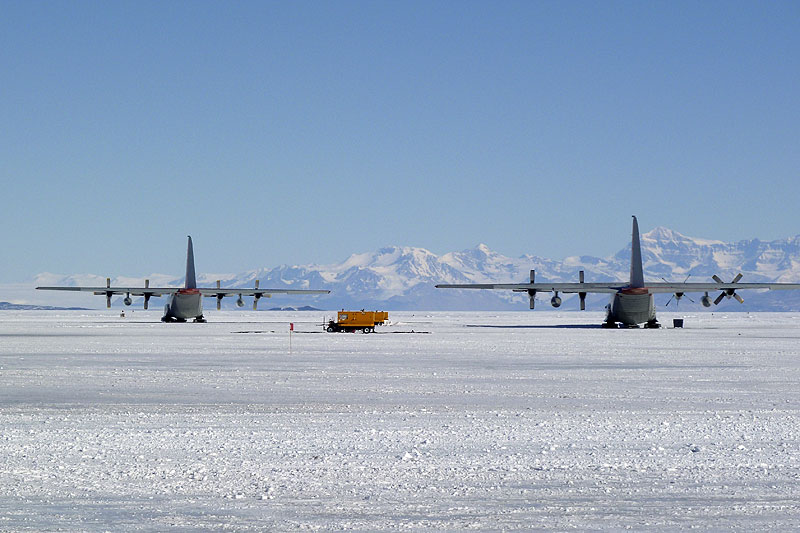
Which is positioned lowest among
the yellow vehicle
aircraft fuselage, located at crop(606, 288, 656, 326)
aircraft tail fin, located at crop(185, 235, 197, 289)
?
the yellow vehicle

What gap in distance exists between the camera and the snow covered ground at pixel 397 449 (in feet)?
29.2

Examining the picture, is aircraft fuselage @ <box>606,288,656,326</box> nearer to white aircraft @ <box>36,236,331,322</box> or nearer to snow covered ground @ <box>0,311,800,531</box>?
white aircraft @ <box>36,236,331,322</box>

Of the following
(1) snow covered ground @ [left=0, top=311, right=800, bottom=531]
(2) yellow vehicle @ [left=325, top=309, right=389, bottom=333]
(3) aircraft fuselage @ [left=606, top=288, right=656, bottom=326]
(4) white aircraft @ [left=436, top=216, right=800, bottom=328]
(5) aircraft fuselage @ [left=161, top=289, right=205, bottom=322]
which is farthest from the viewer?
(5) aircraft fuselage @ [left=161, top=289, right=205, bottom=322]

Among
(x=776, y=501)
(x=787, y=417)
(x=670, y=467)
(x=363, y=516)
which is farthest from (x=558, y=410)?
(x=363, y=516)

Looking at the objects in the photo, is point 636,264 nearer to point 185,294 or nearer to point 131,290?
point 185,294

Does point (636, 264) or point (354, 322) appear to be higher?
point (636, 264)

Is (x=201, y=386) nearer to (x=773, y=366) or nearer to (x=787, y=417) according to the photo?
(x=787, y=417)

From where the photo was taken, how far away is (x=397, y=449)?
41.9ft

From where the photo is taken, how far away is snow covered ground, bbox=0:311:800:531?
8906 mm

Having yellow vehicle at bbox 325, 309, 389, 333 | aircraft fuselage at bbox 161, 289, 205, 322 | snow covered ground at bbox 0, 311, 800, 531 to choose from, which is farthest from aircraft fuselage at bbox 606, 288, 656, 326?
snow covered ground at bbox 0, 311, 800, 531

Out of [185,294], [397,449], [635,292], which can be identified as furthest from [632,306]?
[397,449]

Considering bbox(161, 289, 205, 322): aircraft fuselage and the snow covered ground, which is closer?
the snow covered ground

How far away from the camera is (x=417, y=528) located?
8.33 m

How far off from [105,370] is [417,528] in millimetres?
19779
